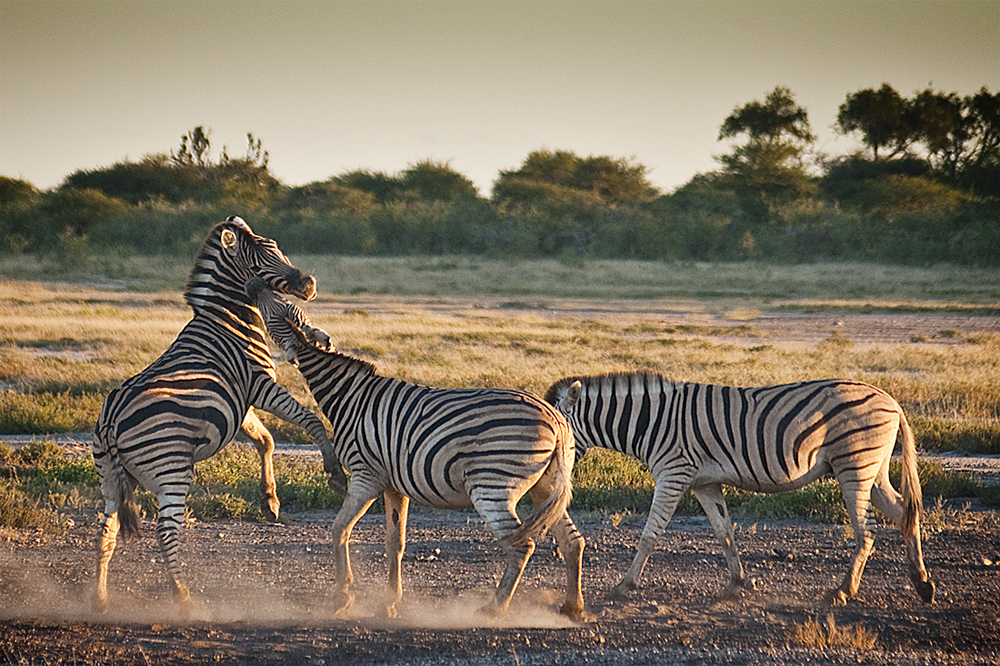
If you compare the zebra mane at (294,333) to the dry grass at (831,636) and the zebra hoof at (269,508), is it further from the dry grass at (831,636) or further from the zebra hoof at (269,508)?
the dry grass at (831,636)

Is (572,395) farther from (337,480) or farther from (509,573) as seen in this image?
(337,480)

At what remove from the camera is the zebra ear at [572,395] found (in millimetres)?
6785

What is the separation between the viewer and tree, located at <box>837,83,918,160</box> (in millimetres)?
57850

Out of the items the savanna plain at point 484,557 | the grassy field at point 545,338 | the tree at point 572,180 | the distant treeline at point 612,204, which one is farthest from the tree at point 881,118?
the savanna plain at point 484,557

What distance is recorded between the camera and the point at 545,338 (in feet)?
68.4

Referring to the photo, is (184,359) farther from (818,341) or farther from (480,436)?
(818,341)

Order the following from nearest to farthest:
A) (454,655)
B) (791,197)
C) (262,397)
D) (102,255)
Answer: (454,655) → (262,397) → (102,255) → (791,197)

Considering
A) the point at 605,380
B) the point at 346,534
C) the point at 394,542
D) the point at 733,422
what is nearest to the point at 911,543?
the point at 733,422

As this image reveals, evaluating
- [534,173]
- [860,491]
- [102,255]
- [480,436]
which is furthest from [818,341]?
[534,173]

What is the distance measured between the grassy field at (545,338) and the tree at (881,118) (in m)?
21.4

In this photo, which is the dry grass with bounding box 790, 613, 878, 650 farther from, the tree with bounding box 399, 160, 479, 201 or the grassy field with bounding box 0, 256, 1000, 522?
the tree with bounding box 399, 160, 479, 201

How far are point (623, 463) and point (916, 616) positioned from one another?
431 cm

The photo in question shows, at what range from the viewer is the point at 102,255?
1644 inches

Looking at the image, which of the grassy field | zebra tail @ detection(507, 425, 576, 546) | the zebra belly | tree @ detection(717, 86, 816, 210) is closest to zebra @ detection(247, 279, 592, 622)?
zebra tail @ detection(507, 425, 576, 546)
